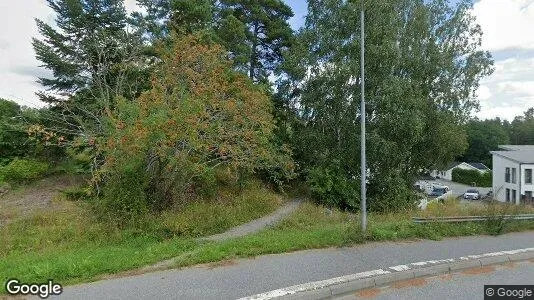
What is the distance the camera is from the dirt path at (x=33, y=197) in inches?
441

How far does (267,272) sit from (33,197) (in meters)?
12.0

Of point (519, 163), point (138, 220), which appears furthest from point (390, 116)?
point (519, 163)

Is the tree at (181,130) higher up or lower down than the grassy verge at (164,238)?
higher up

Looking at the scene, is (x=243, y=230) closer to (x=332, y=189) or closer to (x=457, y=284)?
(x=457, y=284)

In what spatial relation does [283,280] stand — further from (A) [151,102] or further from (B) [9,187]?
(B) [9,187]

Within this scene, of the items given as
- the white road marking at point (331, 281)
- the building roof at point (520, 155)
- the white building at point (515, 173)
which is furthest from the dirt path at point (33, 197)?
the building roof at point (520, 155)

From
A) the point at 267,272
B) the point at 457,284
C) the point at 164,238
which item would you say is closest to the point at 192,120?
the point at 164,238

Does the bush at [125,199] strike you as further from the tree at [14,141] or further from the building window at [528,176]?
the building window at [528,176]

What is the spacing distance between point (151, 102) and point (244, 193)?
5781 millimetres

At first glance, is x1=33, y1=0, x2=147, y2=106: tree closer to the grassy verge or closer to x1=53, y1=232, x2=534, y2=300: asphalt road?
the grassy verge

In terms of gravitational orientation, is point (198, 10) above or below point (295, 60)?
above

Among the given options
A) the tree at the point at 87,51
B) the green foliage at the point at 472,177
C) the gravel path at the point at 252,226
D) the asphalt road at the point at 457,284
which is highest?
the tree at the point at 87,51

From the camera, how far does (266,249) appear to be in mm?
6766

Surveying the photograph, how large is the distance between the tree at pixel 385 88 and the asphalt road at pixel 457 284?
9230mm
